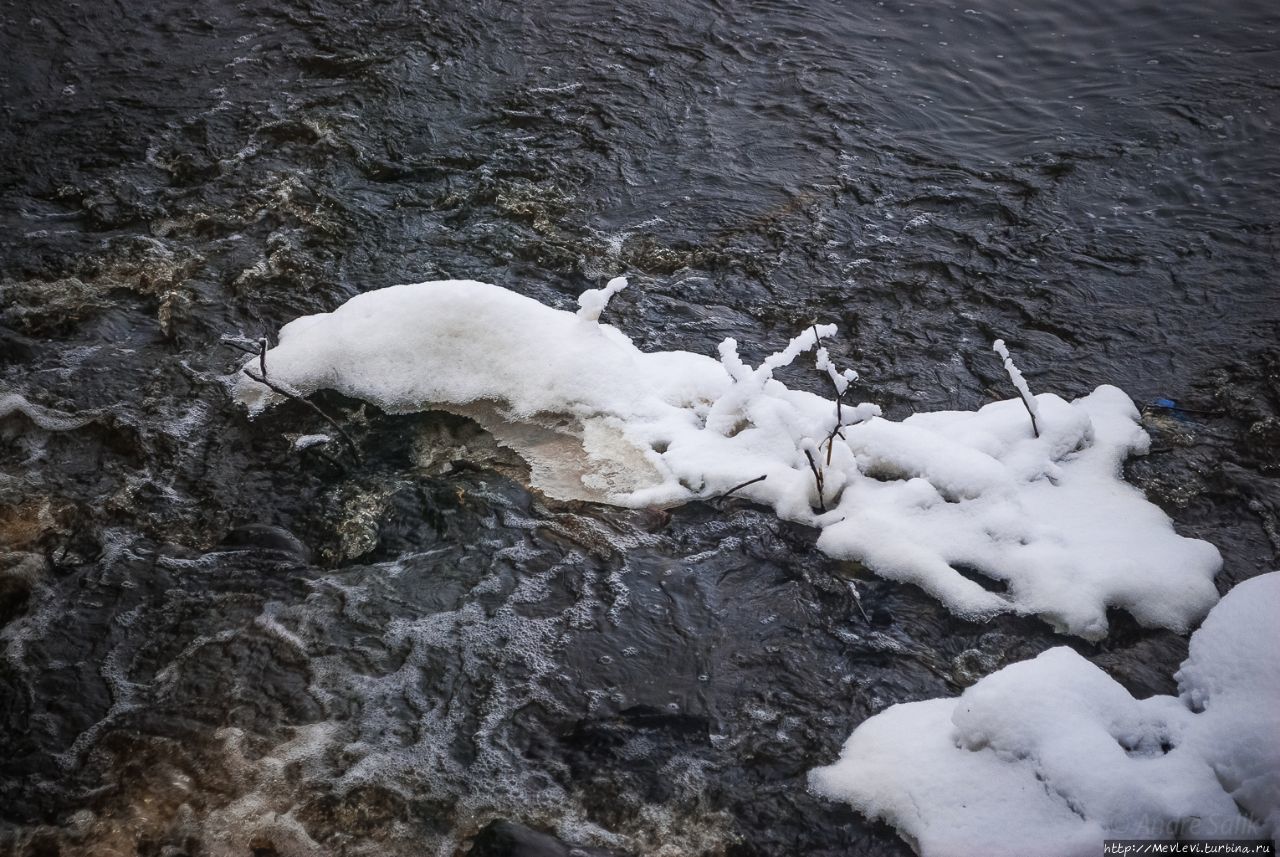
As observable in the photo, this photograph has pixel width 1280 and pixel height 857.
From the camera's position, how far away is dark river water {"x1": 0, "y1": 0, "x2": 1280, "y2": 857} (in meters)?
3.16

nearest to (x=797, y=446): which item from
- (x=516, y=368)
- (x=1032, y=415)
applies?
(x=1032, y=415)

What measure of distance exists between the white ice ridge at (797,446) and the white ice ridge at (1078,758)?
479 millimetres

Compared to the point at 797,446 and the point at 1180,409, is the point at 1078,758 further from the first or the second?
the point at 1180,409

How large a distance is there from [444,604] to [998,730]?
7.27 ft

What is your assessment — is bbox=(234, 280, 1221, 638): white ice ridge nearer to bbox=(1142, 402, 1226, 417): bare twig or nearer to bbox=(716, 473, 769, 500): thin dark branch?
bbox=(716, 473, 769, 500): thin dark branch

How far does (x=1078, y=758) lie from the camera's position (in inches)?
112

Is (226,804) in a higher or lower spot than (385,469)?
lower

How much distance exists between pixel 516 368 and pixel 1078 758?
303 cm

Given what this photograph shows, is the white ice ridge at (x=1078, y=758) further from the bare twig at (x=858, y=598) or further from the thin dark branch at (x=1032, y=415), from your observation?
the thin dark branch at (x=1032, y=415)

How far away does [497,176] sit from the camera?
6316 mm

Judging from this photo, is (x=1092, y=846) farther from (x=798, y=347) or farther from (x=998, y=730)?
(x=798, y=347)

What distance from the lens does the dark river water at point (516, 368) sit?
3160 millimetres

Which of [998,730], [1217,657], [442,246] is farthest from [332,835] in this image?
[442,246]

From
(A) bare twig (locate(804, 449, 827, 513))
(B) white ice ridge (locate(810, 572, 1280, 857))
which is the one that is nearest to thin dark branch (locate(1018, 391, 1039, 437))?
(A) bare twig (locate(804, 449, 827, 513))
